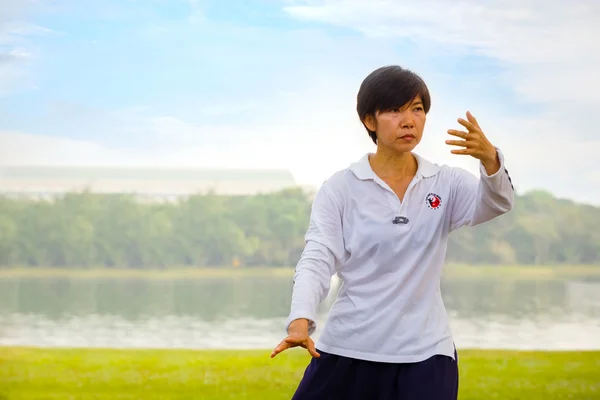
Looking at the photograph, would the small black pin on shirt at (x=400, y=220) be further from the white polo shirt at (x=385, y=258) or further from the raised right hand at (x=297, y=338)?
the raised right hand at (x=297, y=338)

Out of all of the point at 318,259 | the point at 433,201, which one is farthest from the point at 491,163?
the point at 318,259

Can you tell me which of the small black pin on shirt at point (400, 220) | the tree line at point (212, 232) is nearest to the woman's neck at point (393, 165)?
the small black pin on shirt at point (400, 220)

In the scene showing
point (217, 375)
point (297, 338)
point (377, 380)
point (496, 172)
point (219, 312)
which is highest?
point (496, 172)

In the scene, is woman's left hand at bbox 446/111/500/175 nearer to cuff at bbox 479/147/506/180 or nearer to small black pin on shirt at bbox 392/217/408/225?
cuff at bbox 479/147/506/180

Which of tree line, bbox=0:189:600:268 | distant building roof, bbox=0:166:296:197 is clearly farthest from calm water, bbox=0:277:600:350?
distant building roof, bbox=0:166:296:197

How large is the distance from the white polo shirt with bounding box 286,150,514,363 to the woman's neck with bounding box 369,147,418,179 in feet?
0.08

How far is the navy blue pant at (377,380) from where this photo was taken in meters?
1.66

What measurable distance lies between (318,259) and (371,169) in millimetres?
240

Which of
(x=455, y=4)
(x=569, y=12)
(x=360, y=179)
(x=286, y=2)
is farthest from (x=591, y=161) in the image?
(x=360, y=179)

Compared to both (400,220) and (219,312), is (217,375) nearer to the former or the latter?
(219,312)

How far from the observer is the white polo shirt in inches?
66.6

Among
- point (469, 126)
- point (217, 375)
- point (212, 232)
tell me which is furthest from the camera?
point (212, 232)

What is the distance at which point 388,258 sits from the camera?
1712 mm

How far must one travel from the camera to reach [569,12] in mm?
6129
